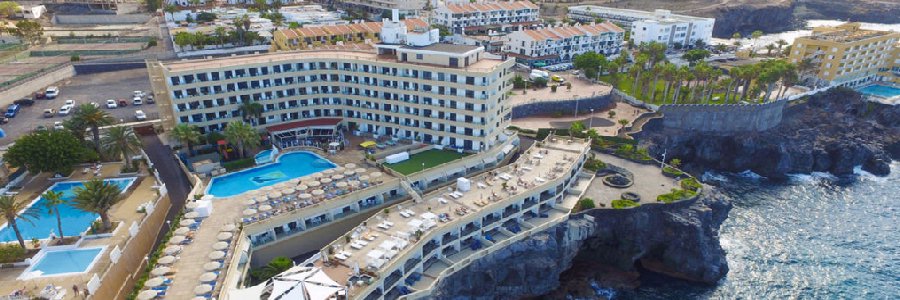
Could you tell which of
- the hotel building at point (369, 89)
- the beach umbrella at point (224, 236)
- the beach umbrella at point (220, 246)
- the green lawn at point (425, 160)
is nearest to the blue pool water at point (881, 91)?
the hotel building at point (369, 89)

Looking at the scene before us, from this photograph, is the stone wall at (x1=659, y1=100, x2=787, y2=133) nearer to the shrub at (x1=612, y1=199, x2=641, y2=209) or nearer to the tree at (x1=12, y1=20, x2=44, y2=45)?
the shrub at (x1=612, y1=199, x2=641, y2=209)

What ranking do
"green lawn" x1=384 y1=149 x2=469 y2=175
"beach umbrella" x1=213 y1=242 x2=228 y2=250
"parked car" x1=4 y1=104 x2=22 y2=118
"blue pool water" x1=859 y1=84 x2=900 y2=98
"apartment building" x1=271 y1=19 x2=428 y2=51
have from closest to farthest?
"beach umbrella" x1=213 y1=242 x2=228 y2=250 < "green lawn" x1=384 y1=149 x2=469 y2=175 < "parked car" x1=4 y1=104 x2=22 y2=118 < "blue pool water" x1=859 y1=84 x2=900 y2=98 < "apartment building" x1=271 y1=19 x2=428 y2=51

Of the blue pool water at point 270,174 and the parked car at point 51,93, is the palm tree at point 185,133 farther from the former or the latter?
the parked car at point 51,93

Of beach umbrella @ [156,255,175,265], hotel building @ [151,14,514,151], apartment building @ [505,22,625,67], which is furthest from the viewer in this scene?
apartment building @ [505,22,625,67]

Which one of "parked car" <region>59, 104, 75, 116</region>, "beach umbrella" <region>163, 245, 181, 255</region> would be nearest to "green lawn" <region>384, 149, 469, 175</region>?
"beach umbrella" <region>163, 245, 181, 255</region>

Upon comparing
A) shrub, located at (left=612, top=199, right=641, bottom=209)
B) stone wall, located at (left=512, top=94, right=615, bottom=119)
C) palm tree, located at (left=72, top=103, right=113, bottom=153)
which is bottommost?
shrub, located at (left=612, top=199, right=641, bottom=209)

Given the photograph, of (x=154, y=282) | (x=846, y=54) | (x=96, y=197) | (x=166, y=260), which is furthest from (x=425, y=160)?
(x=846, y=54)
